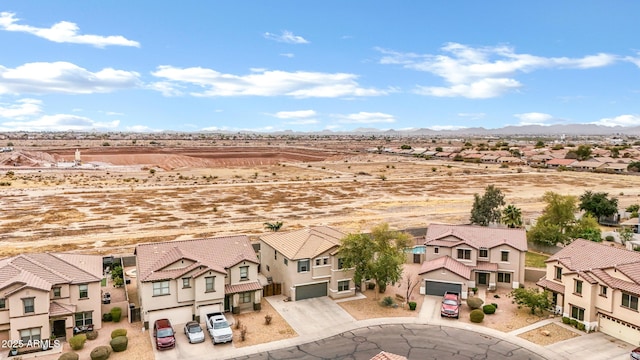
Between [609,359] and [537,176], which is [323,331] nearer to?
[609,359]

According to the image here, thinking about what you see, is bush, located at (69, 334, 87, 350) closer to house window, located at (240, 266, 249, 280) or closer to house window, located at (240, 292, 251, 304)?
house window, located at (240, 292, 251, 304)

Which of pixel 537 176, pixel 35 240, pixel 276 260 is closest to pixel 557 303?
pixel 276 260

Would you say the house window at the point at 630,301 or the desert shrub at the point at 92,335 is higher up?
the house window at the point at 630,301

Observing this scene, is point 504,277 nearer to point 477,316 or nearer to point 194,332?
point 477,316

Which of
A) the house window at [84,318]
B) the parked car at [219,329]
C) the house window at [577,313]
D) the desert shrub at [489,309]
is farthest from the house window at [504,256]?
the house window at [84,318]

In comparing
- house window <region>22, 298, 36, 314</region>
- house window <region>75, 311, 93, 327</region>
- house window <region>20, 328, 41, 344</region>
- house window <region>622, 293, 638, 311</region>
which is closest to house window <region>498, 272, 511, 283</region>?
house window <region>622, 293, 638, 311</region>

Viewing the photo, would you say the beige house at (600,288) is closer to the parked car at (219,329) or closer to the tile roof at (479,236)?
the tile roof at (479,236)
